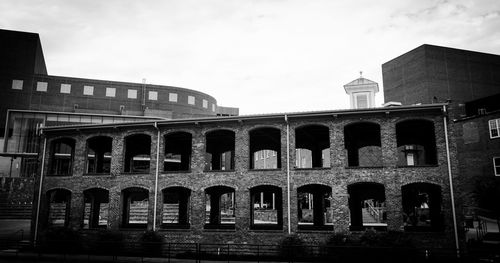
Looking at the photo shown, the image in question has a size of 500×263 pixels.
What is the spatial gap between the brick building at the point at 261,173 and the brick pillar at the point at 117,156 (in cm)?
6

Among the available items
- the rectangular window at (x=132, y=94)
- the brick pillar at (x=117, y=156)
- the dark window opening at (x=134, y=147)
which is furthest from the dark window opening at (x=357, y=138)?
the rectangular window at (x=132, y=94)

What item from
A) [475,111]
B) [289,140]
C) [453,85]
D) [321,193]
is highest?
[453,85]

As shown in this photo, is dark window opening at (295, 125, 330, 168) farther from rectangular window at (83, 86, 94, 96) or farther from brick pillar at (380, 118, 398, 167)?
rectangular window at (83, 86, 94, 96)

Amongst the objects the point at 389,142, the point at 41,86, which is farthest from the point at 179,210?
the point at 41,86

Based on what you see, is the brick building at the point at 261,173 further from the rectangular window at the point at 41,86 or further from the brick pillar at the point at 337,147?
the rectangular window at the point at 41,86

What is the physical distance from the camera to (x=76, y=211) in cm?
2275

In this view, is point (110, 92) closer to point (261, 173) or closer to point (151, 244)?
point (151, 244)

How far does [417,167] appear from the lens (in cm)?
1864

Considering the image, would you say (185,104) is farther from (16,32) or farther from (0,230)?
(0,230)

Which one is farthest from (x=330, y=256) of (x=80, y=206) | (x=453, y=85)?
(x=453, y=85)

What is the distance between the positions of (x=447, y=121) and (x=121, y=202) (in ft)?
59.9

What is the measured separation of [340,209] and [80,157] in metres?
15.9

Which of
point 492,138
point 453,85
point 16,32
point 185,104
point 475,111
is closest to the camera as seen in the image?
point 492,138

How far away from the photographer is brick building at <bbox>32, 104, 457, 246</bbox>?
739 inches
